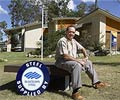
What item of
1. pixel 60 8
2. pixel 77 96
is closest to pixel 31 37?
pixel 60 8

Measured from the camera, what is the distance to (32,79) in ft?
23.9

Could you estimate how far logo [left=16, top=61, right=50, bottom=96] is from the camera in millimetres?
7230

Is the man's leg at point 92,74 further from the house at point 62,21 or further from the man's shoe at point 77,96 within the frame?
the house at point 62,21

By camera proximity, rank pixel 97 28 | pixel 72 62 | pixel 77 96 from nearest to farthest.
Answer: pixel 77 96, pixel 72 62, pixel 97 28

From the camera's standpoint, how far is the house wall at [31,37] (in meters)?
40.4

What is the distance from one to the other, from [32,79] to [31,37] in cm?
3391

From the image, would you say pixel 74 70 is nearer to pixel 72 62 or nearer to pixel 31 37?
pixel 72 62

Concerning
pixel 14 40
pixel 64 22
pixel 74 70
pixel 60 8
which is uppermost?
pixel 60 8

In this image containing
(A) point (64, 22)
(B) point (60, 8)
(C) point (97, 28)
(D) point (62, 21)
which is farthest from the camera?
(B) point (60, 8)

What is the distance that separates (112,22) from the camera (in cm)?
2972

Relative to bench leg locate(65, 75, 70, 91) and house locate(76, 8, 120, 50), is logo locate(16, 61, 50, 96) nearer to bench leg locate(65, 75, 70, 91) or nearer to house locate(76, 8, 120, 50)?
bench leg locate(65, 75, 70, 91)

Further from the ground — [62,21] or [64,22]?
[62,21]

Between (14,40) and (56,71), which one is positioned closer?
(56,71)

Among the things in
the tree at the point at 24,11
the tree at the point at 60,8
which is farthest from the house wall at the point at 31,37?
the tree at the point at 24,11
